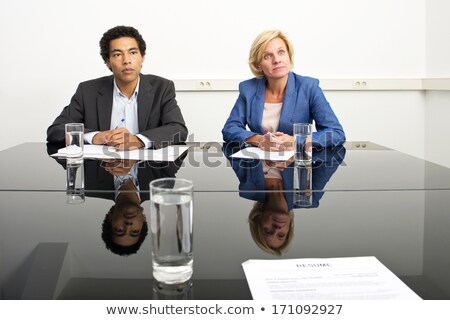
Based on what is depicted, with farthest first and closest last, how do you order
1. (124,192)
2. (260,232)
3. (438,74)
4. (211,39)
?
(211,39), (438,74), (124,192), (260,232)

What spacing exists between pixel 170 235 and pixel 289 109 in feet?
6.46

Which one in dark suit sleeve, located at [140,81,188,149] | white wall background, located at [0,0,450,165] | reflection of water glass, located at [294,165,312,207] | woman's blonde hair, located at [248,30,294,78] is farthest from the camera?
white wall background, located at [0,0,450,165]

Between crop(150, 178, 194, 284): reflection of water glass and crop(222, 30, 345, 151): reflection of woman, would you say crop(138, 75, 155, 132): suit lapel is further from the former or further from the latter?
crop(150, 178, 194, 284): reflection of water glass

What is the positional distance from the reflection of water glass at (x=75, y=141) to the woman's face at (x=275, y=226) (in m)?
0.93

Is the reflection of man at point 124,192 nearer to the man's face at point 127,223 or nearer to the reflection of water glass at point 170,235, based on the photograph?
the man's face at point 127,223

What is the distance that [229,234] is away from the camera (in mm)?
947

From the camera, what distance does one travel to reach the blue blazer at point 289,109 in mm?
2517

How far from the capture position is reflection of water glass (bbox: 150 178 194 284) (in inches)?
27.9

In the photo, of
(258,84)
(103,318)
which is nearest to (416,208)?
(103,318)

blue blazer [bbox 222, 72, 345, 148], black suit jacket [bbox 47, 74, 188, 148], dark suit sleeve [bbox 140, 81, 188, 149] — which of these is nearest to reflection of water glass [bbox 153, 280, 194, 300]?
dark suit sleeve [bbox 140, 81, 188, 149]

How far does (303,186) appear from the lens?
134 centimetres

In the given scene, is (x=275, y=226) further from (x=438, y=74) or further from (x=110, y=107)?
(x=438, y=74)

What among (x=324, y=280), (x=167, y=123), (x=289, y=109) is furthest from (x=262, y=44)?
(x=324, y=280)

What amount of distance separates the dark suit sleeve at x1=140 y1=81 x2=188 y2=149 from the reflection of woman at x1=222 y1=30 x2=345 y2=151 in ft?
0.80
